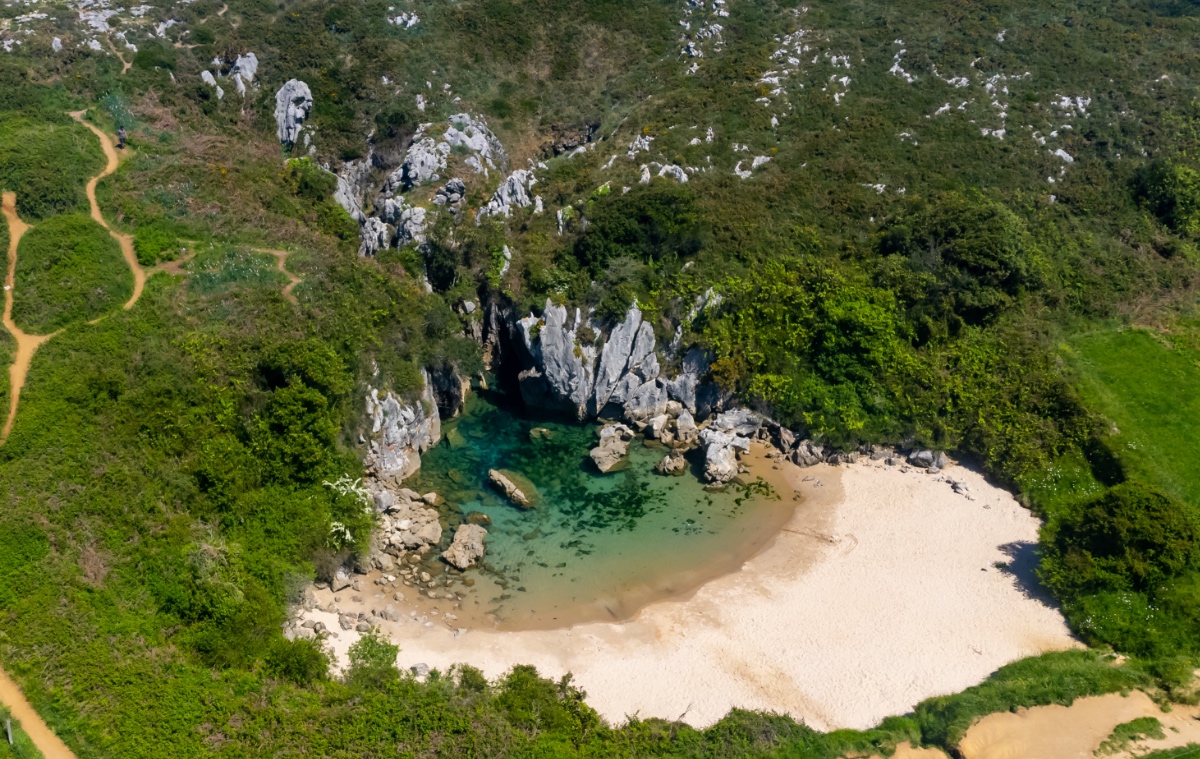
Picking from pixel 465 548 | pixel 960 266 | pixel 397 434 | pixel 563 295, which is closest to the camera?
pixel 465 548

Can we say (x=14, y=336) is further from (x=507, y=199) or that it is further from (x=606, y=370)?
(x=606, y=370)

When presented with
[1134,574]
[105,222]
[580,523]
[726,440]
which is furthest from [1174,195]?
[105,222]

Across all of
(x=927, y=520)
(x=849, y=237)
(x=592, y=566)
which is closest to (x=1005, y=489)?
(x=927, y=520)

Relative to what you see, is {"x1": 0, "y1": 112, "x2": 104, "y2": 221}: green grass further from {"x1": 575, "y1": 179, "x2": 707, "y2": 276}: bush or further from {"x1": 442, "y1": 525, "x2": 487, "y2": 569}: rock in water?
{"x1": 575, "y1": 179, "x2": 707, "y2": 276}: bush

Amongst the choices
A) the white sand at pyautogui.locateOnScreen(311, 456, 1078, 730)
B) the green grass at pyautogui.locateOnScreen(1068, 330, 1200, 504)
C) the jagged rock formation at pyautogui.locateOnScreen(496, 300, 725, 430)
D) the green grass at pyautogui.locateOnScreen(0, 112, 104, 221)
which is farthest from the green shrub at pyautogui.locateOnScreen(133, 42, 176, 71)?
the green grass at pyautogui.locateOnScreen(1068, 330, 1200, 504)

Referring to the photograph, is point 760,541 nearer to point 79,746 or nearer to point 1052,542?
point 1052,542

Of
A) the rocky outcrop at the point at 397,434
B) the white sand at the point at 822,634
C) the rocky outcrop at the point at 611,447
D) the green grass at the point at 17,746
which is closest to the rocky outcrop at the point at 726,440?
the rocky outcrop at the point at 611,447

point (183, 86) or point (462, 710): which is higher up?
point (183, 86)
